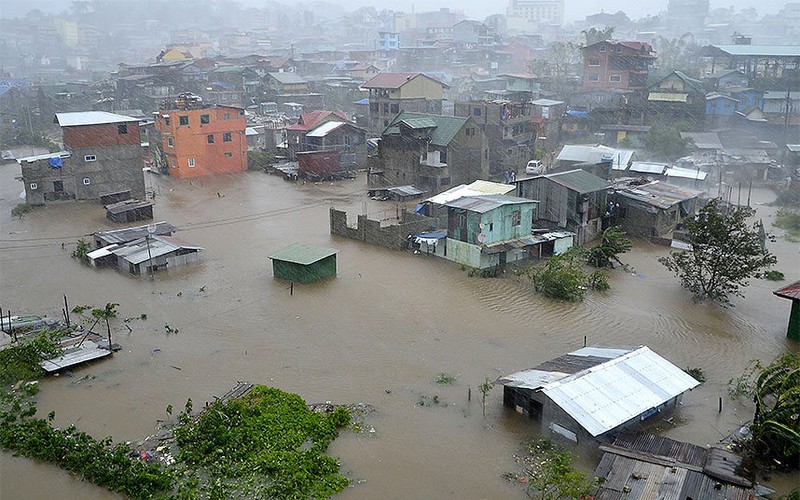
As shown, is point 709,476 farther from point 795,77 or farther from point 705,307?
point 795,77

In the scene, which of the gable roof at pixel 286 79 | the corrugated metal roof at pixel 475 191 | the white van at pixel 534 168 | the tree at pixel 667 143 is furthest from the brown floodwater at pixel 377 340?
the gable roof at pixel 286 79

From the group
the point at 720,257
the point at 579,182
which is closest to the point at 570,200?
the point at 579,182

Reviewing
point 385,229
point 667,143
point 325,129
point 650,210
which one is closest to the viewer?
point 385,229

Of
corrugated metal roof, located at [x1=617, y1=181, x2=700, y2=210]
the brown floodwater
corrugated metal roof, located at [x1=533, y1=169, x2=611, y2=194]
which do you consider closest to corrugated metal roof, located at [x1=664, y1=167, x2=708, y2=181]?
corrugated metal roof, located at [x1=617, y1=181, x2=700, y2=210]

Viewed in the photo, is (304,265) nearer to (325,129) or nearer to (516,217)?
(516,217)

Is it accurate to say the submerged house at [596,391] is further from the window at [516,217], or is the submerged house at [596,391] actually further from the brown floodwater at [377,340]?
the window at [516,217]

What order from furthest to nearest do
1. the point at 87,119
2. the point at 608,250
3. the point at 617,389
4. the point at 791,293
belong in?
the point at 87,119 < the point at 608,250 < the point at 791,293 < the point at 617,389
